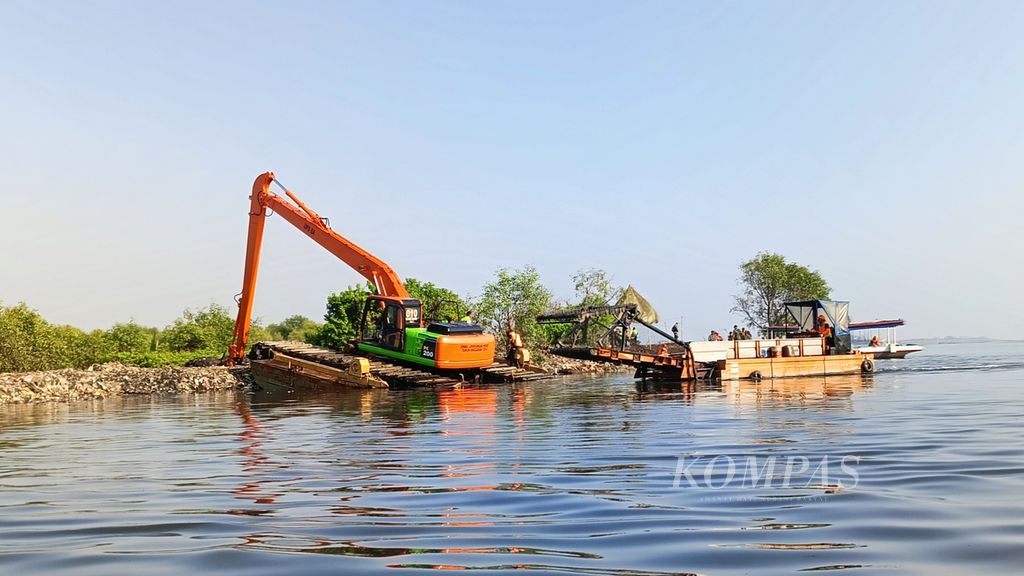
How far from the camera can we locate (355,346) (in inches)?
1318

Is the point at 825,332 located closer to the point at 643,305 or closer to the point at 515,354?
the point at 515,354

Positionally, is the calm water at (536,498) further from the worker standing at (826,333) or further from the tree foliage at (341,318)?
the tree foliage at (341,318)

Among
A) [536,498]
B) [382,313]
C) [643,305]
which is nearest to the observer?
[536,498]

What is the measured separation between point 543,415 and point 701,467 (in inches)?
343

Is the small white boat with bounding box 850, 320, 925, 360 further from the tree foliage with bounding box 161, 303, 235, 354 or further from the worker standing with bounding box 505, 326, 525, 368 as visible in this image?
the tree foliage with bounding box 161, 303, 235, 354

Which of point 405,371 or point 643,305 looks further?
point 643,305

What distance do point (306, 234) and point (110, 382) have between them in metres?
10.6

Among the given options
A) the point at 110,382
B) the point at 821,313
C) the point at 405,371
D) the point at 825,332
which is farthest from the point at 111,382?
the point at 821,313

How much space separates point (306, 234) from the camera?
111 feet

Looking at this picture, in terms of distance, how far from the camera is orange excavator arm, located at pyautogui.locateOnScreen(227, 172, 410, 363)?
32750 millimetres

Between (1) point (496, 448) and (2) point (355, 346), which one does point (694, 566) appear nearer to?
(1) point (496, 448)

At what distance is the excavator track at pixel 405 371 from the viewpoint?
29.5 metres

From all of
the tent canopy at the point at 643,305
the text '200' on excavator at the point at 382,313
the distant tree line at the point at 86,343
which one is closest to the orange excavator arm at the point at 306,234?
the text '200' on excavator at the point at 382,313

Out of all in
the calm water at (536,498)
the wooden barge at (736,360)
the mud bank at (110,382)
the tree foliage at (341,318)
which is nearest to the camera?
the calm water at (536,498)
